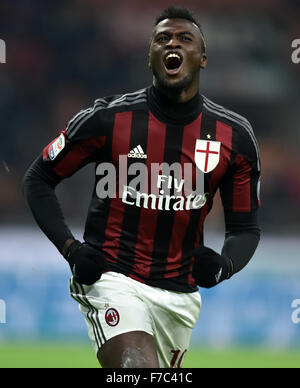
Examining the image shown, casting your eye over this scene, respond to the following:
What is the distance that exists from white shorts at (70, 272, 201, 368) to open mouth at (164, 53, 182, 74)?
2.83 feet

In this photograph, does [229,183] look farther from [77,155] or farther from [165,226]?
[77,155]

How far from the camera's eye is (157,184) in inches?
129

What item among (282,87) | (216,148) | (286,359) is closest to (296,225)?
(282,87)

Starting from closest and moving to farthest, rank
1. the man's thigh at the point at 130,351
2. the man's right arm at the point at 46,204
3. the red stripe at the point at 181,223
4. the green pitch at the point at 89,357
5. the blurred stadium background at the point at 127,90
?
1. the man's thigh at the point at 130,351
2. the man's right arm at the point at 46,204
3. the red stripe at the point at 181,223
4. the green pitch at the point at 89,357
5. the blurred stadium background at the point at 127,90

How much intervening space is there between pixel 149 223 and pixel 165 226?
0.07 m

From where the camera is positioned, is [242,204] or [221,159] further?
[242,204]

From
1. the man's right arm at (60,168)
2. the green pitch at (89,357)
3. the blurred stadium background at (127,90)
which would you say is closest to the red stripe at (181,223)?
the man's right arm at (60,168)

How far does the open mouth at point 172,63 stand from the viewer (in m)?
3.25

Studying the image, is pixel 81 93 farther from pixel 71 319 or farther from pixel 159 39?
pixel 159 39

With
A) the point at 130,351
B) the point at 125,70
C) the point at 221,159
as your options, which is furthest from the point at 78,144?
the point at 125,70

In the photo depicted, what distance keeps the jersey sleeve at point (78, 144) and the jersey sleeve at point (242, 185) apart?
0.58m

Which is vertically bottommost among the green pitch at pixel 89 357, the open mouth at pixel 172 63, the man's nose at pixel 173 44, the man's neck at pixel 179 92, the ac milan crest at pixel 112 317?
the green pitch at pixel 89 357

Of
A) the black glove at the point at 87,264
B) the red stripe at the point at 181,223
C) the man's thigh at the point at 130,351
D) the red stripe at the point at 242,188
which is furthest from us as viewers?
the red stripe at the point at 242,188

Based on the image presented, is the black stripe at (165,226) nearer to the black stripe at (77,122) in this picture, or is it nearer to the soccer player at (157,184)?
the soccer player at (157,184)
